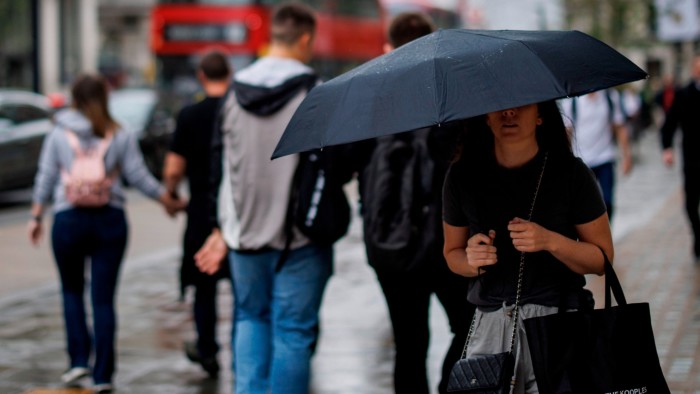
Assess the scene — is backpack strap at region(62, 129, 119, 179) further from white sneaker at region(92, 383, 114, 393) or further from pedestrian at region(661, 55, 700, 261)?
pedestrian at region(661, 55, 700, 261)

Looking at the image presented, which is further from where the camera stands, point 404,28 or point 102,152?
point 102,152

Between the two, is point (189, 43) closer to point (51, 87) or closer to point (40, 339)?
point (40, 339)

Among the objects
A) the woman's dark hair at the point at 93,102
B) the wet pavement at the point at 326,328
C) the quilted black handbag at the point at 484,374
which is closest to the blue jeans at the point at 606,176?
the wet pavement at the point at 326,328

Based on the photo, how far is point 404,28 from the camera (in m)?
5.30

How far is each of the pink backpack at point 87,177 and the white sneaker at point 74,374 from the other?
871mm

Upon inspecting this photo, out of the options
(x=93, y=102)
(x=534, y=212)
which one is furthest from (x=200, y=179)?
(x=534, y=212)

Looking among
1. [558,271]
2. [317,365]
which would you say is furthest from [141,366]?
[558,271]

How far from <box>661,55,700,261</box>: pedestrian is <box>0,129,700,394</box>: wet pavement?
0.52m

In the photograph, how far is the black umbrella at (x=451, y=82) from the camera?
11.0ft

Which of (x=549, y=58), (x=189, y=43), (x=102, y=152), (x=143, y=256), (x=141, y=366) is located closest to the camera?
(x=549, y=58)

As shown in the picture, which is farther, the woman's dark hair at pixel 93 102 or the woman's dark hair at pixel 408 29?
the woman's dark hair at pixel 93 102

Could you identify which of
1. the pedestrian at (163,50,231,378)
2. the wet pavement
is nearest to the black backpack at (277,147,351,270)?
the wet pavement

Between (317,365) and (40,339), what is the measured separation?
6.52 ft

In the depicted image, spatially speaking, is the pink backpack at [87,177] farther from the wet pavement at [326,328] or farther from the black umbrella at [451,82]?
the black umbrella at [451,82]
